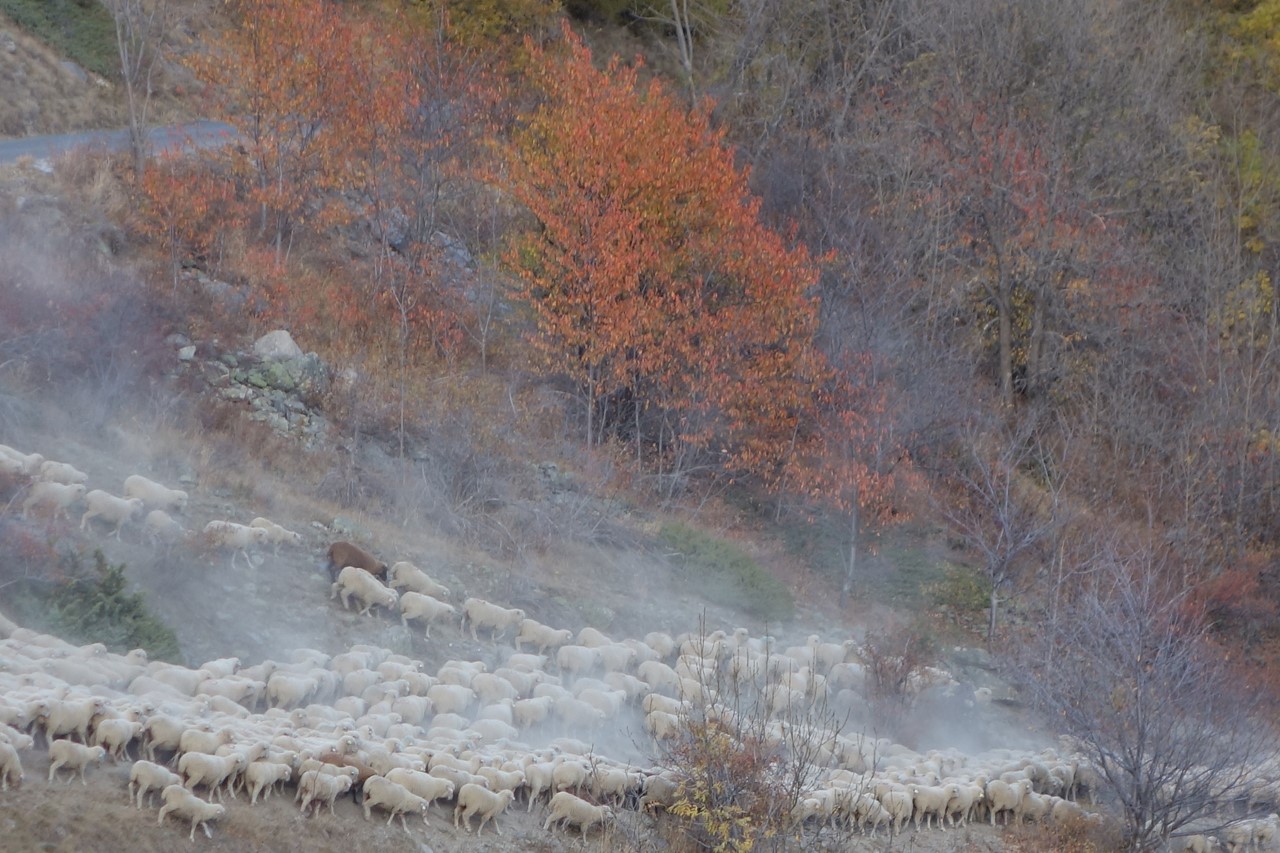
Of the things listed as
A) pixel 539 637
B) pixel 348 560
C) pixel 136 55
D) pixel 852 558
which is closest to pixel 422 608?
pixel 348 560

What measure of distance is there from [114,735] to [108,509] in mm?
6534

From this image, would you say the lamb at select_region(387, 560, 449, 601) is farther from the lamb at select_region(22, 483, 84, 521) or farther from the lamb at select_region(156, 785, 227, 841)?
the lamb at select_region(156, 785, 227, 841)

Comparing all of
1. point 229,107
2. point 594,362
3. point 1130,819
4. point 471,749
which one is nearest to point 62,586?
point 471,749

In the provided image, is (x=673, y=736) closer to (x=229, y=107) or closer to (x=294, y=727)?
(x=294, y=727)

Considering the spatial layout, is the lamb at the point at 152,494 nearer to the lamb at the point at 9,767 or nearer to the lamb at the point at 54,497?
the lamb at the point at 54,497

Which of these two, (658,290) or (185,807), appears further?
(658,290)

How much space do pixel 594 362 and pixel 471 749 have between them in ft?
49.8

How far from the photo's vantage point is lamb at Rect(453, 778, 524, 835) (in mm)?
11312

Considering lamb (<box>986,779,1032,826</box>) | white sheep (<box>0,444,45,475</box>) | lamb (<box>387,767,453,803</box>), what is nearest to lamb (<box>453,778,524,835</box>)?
lamb (<box>387,767,453,803</box>)

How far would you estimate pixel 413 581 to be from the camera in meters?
17.2

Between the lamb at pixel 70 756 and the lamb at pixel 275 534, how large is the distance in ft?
23.3

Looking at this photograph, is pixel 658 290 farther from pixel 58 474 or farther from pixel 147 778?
pixel 147 778

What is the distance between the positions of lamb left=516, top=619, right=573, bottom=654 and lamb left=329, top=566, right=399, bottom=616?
170cm

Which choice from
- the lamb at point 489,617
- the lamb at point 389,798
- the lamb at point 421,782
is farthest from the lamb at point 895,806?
the lamb at point 489,617
